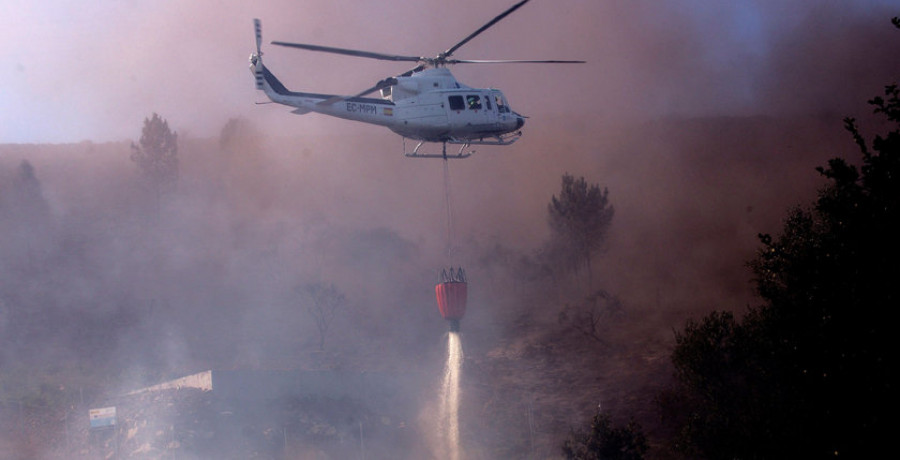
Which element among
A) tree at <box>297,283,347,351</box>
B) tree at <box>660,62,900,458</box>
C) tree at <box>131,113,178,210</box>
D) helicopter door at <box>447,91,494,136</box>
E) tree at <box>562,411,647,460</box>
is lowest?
tree at <box>562,411,647,460</box>

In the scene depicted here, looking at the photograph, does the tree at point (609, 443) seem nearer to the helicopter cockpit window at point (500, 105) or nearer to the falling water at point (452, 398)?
the helicopter cockpit window at point (500, 105)

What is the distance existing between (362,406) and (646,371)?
18143 millimetres

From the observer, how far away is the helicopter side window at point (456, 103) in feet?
114

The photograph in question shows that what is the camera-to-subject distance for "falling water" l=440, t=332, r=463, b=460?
50688 mm

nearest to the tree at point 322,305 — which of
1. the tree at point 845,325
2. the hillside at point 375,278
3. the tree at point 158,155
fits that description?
the hillside at point 375,278

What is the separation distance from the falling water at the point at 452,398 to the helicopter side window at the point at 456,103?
695 inches

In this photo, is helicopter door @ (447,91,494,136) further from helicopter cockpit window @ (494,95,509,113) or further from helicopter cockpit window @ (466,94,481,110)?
helicopter cockpit window @ (494,95,509,113)

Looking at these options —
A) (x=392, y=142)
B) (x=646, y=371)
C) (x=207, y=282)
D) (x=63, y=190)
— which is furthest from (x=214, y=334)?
(x=392, y=142)

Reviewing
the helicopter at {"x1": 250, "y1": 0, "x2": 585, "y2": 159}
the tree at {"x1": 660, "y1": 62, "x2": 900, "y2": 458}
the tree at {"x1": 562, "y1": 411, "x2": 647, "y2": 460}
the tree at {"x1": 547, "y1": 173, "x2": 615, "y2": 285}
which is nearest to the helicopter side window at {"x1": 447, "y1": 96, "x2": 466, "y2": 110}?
the helicopter at {"x1": 250, "y1": 0, "x2": 585, "y2": 159}

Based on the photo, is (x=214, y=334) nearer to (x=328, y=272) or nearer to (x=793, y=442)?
(x=328, y=272)

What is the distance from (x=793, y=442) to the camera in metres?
19.6

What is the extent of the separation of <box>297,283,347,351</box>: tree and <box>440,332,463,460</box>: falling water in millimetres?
10357

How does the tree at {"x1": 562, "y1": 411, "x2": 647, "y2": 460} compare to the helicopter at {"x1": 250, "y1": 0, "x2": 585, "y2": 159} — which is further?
the helicopter at {"x1": 250, "y1": 0, "x2": 585, "y2": 159}

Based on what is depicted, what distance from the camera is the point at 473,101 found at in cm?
3525
